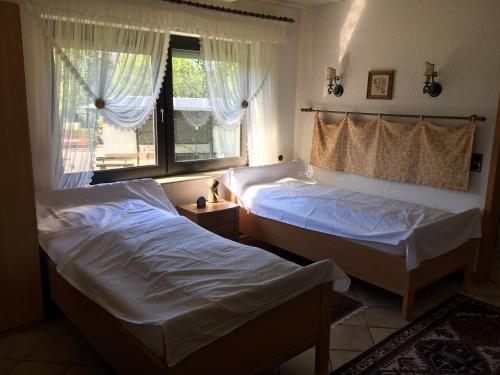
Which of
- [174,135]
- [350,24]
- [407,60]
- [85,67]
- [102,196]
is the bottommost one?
[102,196]

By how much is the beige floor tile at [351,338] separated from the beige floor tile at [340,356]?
0.04 m

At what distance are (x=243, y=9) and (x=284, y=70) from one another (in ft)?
2.51

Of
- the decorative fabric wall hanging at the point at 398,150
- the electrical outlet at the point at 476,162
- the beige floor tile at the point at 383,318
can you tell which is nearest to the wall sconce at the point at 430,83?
the decorative fabric wall hanging at the point at 398,150

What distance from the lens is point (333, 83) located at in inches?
161

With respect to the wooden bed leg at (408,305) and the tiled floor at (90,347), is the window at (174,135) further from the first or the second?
the wooden bed leg at (408,305)

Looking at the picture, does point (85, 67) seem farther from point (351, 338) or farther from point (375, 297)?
point (375, 297)

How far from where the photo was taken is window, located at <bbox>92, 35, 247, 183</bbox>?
11.0 ft

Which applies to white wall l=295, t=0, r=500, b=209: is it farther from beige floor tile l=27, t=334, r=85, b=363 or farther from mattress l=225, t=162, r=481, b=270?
beige floor tile l=27, t=334, r=85, b=363

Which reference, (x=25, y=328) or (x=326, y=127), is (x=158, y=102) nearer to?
(x=326, y=127)

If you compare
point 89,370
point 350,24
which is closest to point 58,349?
point 89,370

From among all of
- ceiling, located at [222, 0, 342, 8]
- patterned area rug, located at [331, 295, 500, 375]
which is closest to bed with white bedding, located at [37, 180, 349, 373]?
patterned area rug, located at [331, 295, 500, 375]

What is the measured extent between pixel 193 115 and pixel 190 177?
0.56m

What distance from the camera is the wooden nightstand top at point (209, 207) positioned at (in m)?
3.45

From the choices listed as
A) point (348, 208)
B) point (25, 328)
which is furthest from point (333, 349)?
point (25, 328)
